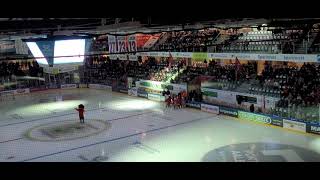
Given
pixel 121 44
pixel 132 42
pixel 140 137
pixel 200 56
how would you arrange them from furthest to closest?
1. pixel 200 56
2. pixel 121 44
3. pixel 132 42
4. pixel 140 137

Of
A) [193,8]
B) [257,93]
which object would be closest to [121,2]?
[193,8]

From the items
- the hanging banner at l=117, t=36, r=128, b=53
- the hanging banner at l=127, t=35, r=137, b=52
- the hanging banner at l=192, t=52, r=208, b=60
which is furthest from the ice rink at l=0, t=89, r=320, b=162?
the hanging banner at l=192, t=52, r=208, b=60

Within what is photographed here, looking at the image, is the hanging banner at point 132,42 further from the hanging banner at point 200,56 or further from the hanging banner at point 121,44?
the hanging banner at point 200,56

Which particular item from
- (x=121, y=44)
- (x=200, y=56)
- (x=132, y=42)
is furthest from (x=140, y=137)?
(x=200, y=56)

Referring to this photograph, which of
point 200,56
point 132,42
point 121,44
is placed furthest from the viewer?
point 200,56

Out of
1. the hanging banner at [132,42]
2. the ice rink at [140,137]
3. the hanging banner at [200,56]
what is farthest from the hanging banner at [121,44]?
the hanging banner at [200,56]

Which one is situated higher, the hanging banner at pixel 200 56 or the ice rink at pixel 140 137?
the hanging banner at pixel 200 56

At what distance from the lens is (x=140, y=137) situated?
1612cm

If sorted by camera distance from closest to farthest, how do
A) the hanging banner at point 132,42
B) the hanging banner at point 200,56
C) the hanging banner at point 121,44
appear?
the hanging banner at point 132,42
the hanging banner at point 121,44
the hanging banner at point 200,56

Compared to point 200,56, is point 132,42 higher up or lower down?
higher up

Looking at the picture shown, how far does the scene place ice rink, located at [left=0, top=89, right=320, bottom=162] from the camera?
520 inches

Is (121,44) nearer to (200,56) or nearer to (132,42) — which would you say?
(132,42)

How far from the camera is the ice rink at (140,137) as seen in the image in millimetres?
13211

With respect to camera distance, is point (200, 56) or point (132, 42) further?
point (200, 56)
